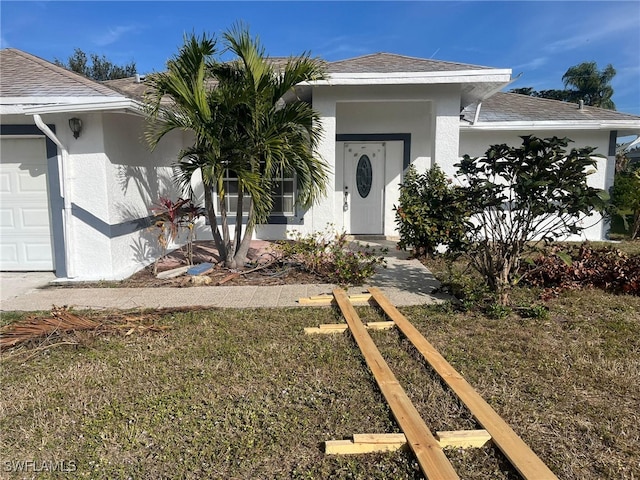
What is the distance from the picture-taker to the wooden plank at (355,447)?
2.49 meters

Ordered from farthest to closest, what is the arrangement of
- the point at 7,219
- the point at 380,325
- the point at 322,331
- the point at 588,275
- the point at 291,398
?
the point at 7,219 < the point at 588,275 < the point at 380,325 < the point at 322,331 < the point at 291,398

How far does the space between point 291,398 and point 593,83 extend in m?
38.8

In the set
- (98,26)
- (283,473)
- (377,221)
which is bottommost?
(283,473)

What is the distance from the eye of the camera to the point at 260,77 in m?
6.20

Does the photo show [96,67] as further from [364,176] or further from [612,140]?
[612,140]

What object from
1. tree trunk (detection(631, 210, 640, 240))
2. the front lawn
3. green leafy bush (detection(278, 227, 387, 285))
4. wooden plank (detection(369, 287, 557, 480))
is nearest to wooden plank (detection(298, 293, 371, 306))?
the front lawn

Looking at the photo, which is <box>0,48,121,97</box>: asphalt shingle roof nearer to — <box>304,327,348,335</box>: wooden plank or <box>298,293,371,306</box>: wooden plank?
<box>298,293,371,306</box>: wooden plank

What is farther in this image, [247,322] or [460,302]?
[460,302]

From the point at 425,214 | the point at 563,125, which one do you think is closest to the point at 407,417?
the point at 425,214

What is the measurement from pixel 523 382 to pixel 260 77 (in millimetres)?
5276

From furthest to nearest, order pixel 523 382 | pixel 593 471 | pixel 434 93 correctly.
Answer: pixel 434 93 → pixel 523 382 → pixel 593 471

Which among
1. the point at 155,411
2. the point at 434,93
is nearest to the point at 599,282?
the point at 434,93

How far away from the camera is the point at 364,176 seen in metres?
10.4

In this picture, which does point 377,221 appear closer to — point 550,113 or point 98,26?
point 550,113
